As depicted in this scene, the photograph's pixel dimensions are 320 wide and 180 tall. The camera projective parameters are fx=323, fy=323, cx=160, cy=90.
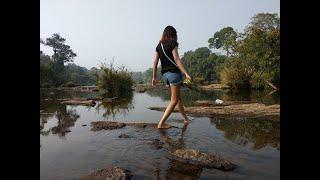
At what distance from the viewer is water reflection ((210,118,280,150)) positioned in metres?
4.45

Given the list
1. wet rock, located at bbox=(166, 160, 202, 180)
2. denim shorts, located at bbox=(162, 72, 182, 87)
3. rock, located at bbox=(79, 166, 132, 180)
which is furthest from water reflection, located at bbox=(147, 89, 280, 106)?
rock, located at bbox=(79, 166, 132, 180)

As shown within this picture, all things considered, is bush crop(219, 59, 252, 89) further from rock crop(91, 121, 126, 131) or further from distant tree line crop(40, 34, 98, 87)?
rock crop(91, 121, 126, 131)

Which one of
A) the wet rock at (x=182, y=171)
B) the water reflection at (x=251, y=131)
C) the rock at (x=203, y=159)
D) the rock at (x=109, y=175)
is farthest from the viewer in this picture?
the water reflection at (x=251, y=131)

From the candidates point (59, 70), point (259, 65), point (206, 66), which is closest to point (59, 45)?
point (59, 70)

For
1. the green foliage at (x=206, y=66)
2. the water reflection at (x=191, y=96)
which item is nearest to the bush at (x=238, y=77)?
the water reflection at (x=191, y=96)

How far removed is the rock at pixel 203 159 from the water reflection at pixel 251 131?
99 centimetres

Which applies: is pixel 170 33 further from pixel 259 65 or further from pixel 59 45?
pixel 59 45

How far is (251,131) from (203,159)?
7.27 ft

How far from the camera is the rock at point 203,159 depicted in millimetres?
3172

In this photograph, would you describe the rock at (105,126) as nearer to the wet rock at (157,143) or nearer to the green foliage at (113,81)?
the wet rock at (157,143)

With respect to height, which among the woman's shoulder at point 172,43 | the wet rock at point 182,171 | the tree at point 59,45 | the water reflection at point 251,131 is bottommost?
the wet rock at point 182,171

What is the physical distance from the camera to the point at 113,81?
15.2 m
